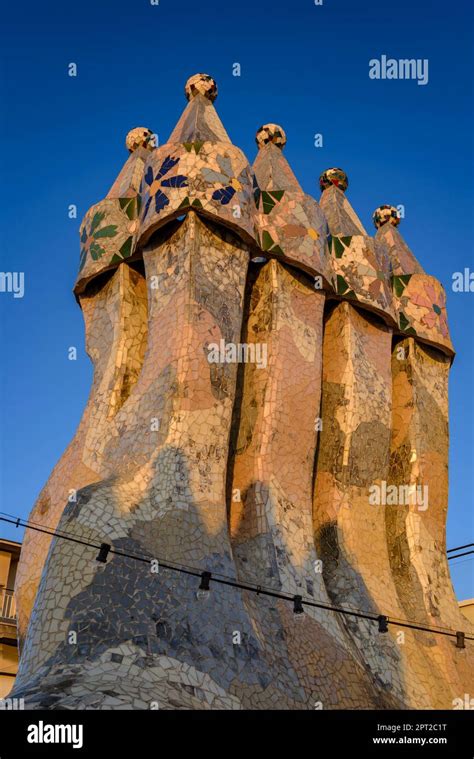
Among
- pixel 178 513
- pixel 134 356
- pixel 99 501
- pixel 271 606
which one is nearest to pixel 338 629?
pixel 271 606

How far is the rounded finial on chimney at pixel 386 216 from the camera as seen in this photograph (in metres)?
16.2

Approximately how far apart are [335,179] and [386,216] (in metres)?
1.49

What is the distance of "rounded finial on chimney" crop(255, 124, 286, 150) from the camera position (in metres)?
14.4

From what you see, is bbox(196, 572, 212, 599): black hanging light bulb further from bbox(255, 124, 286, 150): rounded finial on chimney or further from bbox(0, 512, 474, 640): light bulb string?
bbox(255, 124, 286, 150): rounded finial on chimney

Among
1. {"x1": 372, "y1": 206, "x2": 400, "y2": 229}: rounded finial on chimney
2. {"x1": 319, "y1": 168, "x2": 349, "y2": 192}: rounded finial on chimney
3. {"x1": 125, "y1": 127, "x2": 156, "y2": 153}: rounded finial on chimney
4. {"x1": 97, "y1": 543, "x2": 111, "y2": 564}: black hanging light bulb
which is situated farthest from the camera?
{"x1": 372, "y1": 206, "x2": 400, "y2": 229}: rounded finial on chimney

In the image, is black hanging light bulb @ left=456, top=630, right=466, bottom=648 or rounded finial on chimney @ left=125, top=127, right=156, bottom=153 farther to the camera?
rounded finial on chimney @ left=125, top=127, right=156, bottom=153

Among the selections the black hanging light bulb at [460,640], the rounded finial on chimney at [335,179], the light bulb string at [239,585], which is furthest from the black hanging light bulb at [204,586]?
the rounded finial on chimney at [335,179]

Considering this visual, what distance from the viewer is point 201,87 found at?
42.7 feet

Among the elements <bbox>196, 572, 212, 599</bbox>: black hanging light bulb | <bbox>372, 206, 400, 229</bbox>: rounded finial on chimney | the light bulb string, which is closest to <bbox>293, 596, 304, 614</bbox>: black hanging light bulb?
the light bulb string

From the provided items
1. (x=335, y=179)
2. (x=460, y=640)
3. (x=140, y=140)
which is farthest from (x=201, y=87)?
(x=460, y=640)

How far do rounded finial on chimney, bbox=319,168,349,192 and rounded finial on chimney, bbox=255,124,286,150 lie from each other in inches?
43.0

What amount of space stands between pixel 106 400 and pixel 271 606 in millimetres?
3293

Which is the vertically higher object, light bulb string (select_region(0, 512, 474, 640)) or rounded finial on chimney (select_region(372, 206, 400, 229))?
rounded finial on chimney (select_region(372, 206, 400, 229))
